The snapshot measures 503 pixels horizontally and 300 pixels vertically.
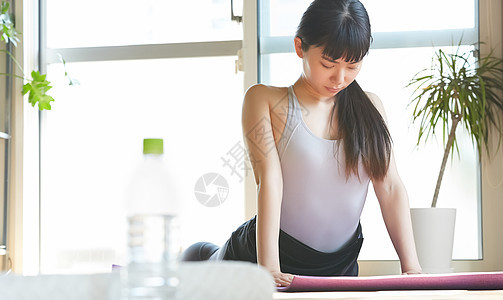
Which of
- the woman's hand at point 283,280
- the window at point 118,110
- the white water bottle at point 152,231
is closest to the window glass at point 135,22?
the window at point 118,110

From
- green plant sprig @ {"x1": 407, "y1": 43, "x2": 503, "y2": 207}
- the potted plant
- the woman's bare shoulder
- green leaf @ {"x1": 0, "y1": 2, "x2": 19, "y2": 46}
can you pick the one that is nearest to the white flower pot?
the potted plant

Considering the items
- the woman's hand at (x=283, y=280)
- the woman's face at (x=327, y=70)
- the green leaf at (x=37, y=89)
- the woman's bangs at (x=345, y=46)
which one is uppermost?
the green leaf at (x=37, y=89)

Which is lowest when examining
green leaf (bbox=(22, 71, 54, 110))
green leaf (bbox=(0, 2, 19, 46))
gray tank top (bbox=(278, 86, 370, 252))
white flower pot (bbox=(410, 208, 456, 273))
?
white flower pot (bbox=(410, 208, 456, 273))

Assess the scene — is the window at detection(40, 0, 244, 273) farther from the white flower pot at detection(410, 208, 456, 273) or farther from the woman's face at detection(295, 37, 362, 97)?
the woman's face at detection(295, 37, 362, 97)

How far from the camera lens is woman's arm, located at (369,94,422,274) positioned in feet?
6.03

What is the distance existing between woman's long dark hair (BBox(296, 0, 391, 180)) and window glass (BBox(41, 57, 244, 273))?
5.75ft

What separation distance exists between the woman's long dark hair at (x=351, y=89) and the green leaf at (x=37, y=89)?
1975 mm

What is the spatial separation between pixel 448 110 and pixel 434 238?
0.57m

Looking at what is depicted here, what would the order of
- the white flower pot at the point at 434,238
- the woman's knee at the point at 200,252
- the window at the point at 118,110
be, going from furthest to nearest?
the window at the point at 118,110
the white flower pot at the point at 434,238
the woman's knee at the point at 200,252

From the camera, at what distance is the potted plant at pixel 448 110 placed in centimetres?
282

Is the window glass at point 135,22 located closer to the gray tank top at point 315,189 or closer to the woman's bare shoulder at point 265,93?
the woman's bare shoulder at point 265,93

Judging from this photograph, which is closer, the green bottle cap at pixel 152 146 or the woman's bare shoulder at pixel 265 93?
the green bottle cap at pixel 152 146

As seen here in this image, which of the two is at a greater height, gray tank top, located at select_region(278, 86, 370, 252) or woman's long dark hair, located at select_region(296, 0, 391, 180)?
woman's long dark hair, located at select_region(296, 0, 391, 180)

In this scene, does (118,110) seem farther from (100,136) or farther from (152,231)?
(152,231)
